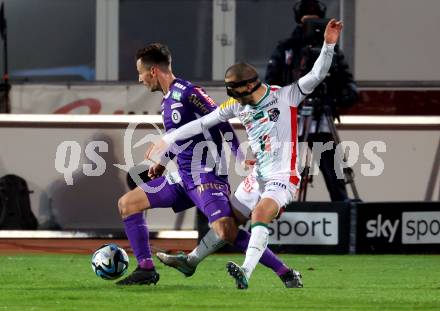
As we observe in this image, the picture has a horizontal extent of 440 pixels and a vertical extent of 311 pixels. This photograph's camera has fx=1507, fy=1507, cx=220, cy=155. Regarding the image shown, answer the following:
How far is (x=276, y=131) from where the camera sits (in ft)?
34.6

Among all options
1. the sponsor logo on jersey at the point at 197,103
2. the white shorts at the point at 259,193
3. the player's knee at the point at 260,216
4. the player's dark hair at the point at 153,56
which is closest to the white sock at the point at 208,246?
the white shorts at the point at 259,193

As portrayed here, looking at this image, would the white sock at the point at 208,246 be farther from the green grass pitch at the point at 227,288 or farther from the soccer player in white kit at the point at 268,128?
the soccer player in white kit at the point at 268,128

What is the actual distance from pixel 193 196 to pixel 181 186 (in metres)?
0.13

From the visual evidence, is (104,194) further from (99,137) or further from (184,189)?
(184,189)

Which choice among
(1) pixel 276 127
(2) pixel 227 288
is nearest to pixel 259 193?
(1) pixel 276 127

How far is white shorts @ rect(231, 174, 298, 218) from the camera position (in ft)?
34.1

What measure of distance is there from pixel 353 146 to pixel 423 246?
1.77 meters

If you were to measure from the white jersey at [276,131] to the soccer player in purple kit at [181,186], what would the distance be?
0.43 m

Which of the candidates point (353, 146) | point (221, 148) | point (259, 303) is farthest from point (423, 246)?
point (259, 303)

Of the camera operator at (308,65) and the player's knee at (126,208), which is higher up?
the camera operator at (308,65)

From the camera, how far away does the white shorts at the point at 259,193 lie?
1040 cm

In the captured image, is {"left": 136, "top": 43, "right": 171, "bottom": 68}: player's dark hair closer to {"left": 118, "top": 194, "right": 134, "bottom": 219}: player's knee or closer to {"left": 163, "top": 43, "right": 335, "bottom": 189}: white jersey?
{"left": 163, "top": 43, "right": 335, "bottom": 189}: white jersey

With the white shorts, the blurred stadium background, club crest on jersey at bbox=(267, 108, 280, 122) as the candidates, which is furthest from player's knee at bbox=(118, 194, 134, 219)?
the blurred stadium background

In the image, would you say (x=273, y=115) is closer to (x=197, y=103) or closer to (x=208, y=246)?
(x=197, y=103)
